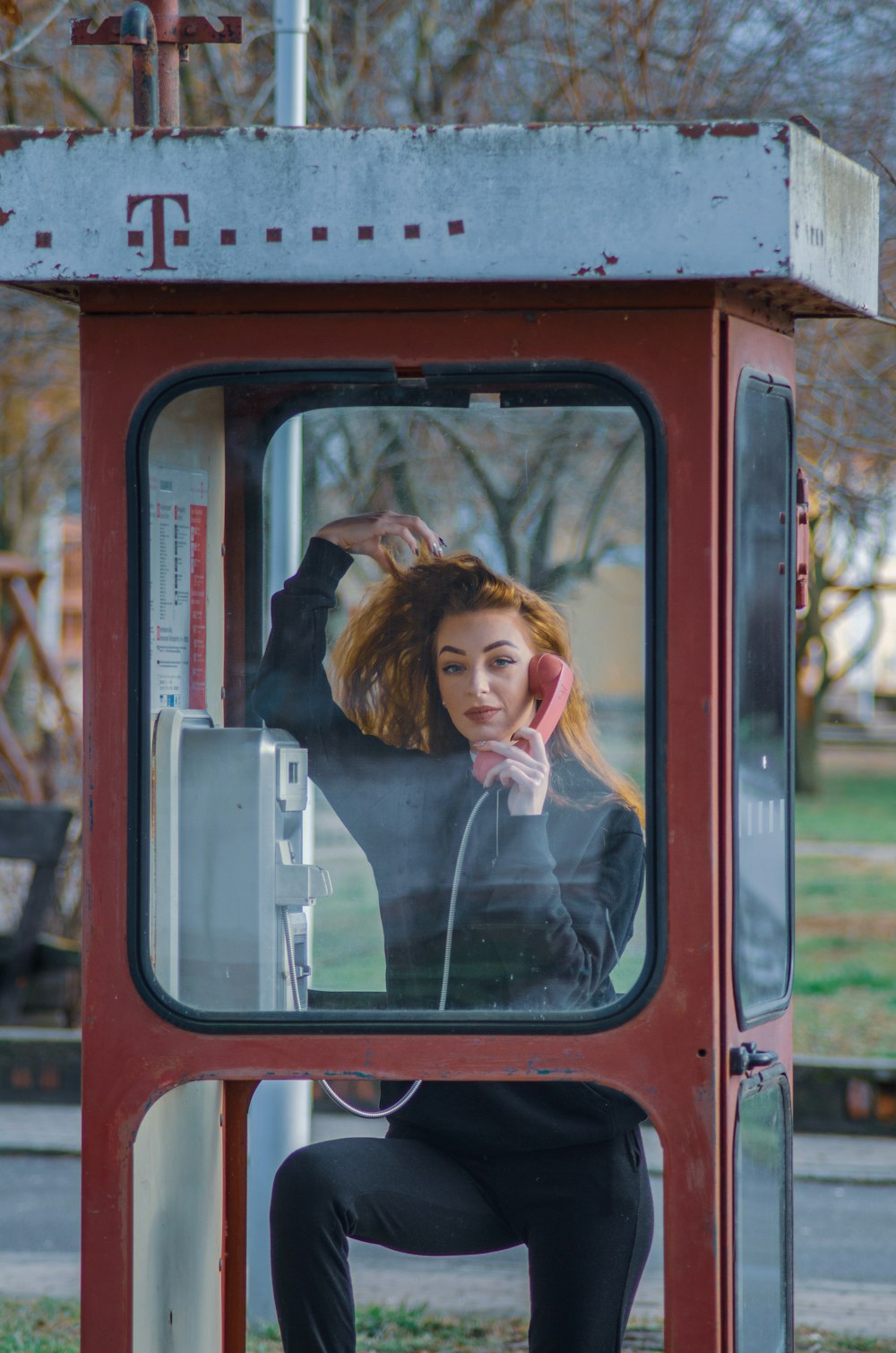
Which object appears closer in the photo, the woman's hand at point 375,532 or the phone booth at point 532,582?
the phone booth at point 532,582

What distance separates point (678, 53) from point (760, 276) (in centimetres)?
365

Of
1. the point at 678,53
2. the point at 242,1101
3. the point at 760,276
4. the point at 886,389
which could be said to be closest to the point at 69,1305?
the point at 242,1101

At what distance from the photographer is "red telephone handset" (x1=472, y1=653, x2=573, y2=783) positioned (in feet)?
8.11

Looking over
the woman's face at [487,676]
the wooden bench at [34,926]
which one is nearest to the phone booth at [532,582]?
the woman's face at [487,676]

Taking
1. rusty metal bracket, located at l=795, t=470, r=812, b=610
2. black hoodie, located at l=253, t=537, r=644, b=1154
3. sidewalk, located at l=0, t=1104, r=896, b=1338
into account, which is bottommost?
sidewalk, located at l=0, t=1104, r=896, b=1338

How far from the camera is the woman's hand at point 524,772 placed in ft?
7.91

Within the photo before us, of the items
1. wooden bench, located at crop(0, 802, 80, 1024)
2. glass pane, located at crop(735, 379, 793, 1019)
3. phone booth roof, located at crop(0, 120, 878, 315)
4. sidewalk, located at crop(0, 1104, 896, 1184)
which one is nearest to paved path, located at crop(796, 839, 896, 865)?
sidewalk, located at crop(0, 1104, 896, 1184)

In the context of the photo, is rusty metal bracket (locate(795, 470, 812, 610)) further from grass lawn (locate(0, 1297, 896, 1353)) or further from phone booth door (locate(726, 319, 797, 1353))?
grass lawn (locate(0, 1297, 896, 1353))

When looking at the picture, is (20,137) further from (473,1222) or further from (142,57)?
(473,1222)

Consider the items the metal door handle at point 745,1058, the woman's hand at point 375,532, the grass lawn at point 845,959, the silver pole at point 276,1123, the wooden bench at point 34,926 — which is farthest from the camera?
the grass lawn at point 845,959

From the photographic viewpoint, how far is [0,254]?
6.79ft

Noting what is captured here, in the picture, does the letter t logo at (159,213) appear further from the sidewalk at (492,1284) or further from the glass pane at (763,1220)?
the sidewalk at (492,1284)

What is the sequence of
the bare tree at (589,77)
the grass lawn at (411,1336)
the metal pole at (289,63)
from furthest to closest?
1. the bare tree at (589,77)
2. the metal pole at (289,63)
3. the grass lawn at (411,1336)

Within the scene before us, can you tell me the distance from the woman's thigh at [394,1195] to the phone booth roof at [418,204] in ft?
4.14
